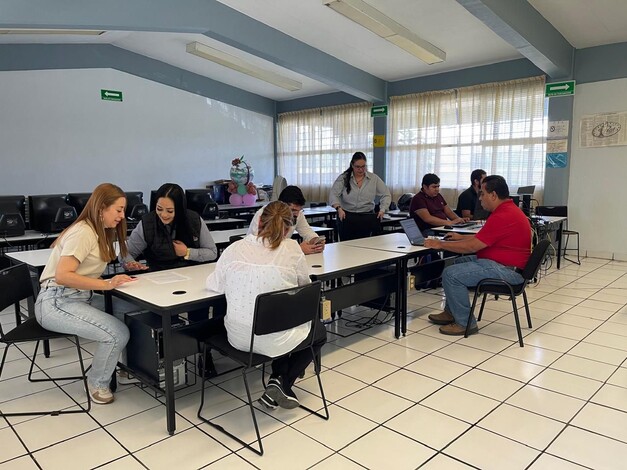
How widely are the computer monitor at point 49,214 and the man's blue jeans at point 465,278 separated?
13.0 feet

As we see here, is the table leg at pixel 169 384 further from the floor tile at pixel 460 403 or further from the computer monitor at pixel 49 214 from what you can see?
the computer monitor at pixel 49 214

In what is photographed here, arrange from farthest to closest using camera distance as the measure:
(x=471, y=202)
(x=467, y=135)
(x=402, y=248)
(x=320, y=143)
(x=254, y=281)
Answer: (x=320, y=143) → (x=467, y=135) → (x=471, y=202) → (x=402, y=248) → (x=254, y=281)

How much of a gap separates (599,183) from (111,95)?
304 inches

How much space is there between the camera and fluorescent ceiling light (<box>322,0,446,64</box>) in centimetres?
515

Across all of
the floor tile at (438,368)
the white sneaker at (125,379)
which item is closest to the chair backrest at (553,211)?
the floor tile at (438,368)

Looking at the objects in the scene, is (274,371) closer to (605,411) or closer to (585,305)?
(605,411)

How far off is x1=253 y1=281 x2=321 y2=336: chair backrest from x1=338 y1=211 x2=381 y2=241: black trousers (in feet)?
9.15

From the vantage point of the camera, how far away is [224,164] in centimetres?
977

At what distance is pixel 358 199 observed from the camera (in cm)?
509

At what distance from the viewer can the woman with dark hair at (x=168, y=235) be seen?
3244mm

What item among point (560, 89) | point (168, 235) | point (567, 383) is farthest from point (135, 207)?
point (560, 89)

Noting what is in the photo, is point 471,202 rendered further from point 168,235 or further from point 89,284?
point 89,284

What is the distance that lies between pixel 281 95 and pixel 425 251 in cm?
734

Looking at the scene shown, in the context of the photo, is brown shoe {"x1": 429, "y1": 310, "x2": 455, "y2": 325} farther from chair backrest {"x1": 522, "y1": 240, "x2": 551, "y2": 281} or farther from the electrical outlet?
the electrical outlet
